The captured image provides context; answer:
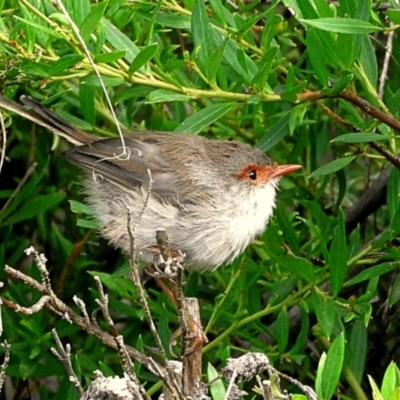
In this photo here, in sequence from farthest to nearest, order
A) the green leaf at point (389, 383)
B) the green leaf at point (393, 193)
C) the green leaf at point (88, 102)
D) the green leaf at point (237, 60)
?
the green leaf at point (88, 102) → the green leaf at point (393, 193) → the green leaf at point (237, 60) → the green leaf at point (389, 383)

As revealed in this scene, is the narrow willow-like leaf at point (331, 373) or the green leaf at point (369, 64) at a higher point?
the green leaf at point (369, 64)

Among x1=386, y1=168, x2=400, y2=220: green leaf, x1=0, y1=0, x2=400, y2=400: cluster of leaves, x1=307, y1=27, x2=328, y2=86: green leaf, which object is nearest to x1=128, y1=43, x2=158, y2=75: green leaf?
x1=0, y1=0, x2=400, y2=400: cluster of leaves

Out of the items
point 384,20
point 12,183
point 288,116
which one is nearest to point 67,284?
point 12,183

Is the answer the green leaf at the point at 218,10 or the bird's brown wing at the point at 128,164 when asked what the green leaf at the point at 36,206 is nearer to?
the bird's brown wing at the point at 128,164

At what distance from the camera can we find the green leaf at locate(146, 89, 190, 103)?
408 centimetres

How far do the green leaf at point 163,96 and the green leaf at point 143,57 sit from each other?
0.14 m

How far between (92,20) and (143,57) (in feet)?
0.84

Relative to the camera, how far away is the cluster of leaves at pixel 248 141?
405 cm

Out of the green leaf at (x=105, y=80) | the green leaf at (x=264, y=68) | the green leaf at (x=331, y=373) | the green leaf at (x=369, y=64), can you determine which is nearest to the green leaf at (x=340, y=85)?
the green leaf at (x=264, y=68)

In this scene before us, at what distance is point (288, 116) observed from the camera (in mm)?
4484

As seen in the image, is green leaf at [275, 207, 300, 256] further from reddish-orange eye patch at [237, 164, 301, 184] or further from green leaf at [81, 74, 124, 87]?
green leaf at [81, 74, 124, 87]

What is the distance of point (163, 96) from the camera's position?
13.5 feet

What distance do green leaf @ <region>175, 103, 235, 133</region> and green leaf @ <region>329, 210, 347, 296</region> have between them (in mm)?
651

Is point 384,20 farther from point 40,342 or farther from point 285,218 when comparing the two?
point 40,342
